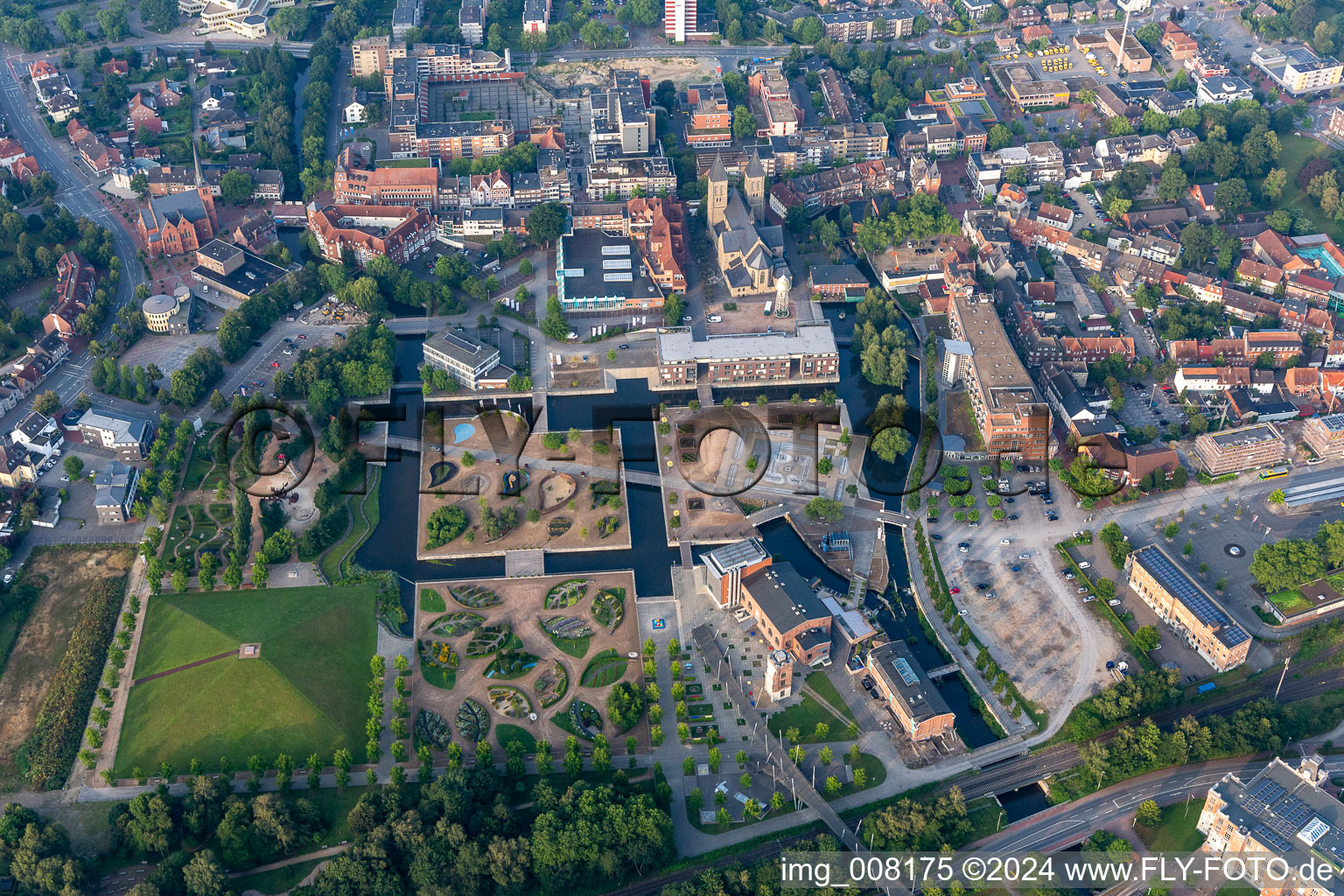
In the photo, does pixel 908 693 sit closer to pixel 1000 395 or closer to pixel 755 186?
A: pixel 1000 395

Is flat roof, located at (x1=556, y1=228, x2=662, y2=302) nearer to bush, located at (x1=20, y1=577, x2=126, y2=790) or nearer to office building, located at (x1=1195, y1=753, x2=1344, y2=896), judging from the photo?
bush, located at (x1=20, y1=577, x2=126, y2=790)

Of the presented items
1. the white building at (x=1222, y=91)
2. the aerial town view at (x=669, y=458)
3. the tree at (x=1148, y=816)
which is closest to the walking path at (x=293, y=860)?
the aerial town view at (x=669, y=458)

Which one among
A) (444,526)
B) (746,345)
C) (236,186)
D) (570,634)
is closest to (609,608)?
(570,634)

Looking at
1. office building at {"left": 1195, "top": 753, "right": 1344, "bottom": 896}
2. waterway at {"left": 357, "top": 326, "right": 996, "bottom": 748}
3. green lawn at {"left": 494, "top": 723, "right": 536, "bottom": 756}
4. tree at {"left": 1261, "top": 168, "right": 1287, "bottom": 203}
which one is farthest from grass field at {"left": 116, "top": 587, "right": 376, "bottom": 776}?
tree at {"left": 1261, "top": 168, "right": 1287, "bottom": 203}

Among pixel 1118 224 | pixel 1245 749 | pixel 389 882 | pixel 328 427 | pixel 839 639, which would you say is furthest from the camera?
pixel 1118 224

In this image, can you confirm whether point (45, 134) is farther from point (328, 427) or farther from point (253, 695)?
point (253, 695)

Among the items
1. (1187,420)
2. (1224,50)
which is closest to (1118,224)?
(1187,420)
